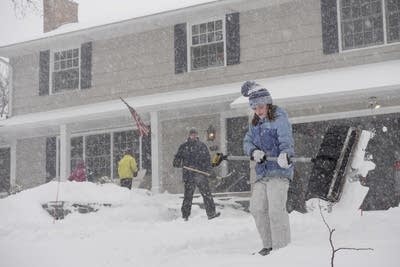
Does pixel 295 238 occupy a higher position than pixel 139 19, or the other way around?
pixel 139 19

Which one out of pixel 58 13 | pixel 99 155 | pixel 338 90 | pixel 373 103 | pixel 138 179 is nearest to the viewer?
pixel 338 90

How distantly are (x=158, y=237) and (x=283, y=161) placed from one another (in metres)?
2.87

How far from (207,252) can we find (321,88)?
6892 millimetres

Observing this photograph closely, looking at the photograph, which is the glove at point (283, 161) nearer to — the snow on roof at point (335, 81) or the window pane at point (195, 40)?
the snow on roof at point (335, 81)

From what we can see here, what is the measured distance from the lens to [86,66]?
54.8 feet

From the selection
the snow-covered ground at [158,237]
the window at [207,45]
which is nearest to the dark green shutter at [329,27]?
the window at [207,45]

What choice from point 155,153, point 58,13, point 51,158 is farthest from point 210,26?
point 58,13

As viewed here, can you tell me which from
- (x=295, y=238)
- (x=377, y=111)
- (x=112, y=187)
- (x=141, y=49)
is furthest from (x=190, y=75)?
(x=295, y=238)

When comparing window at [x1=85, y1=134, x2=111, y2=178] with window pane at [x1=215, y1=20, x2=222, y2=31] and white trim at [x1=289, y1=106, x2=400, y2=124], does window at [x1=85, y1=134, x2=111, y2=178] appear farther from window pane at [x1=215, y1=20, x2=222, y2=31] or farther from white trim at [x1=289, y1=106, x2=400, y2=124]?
white trim at [x1=289, y1=106, x2=400, y2=124]

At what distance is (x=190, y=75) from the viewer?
49.0 feet

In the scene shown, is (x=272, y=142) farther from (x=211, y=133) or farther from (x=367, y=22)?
(x=211, y=133)

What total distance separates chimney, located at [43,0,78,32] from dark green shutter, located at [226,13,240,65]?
25.5 ft

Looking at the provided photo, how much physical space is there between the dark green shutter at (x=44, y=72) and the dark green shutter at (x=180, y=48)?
189 inches

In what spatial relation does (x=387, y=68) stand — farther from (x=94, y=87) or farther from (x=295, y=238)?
(x=94, y=87)
